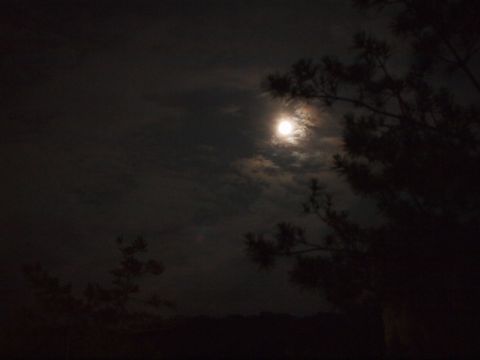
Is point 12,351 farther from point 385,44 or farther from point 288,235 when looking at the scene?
point 385,44

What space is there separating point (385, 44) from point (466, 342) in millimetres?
5298

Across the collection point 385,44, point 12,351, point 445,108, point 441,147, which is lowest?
point 12,351

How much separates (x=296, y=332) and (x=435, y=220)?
29.3ft

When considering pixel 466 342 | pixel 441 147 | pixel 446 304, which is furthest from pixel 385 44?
pixel 466 342

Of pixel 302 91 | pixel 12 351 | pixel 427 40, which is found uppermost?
pixel 427 40

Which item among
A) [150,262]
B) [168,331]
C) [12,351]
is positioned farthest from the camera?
[168,331]

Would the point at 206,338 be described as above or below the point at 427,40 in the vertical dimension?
below

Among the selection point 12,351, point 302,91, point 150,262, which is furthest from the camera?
point 150,262

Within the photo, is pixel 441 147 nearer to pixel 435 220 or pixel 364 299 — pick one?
pixel 435 220

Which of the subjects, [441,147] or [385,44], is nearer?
[441,147]

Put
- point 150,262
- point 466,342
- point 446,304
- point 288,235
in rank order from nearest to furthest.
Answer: point 446,304 < point 466,342 < point 288,235 < point 150,262

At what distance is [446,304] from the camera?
509cm

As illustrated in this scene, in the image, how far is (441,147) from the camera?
202 inches

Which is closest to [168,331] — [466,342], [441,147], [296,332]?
[296,332]
